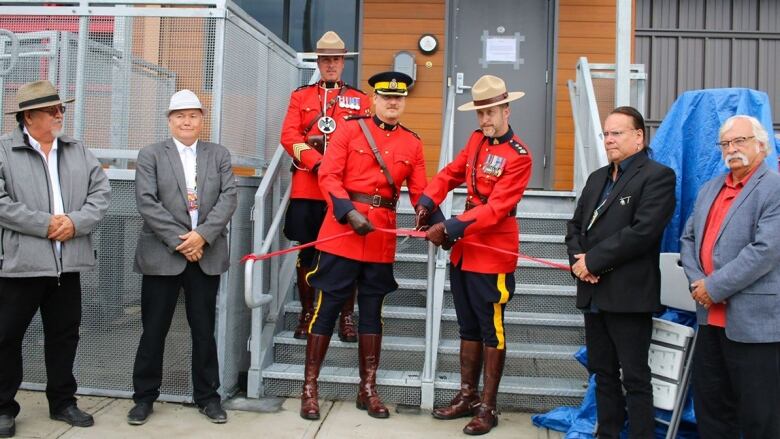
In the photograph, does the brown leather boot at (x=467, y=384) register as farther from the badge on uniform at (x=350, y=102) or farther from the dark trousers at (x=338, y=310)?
the badge on uniform at (x=350, y=102)

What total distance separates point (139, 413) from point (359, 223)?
1462 millimetres

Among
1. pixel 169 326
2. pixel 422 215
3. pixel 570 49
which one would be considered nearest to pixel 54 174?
pixel 169 326

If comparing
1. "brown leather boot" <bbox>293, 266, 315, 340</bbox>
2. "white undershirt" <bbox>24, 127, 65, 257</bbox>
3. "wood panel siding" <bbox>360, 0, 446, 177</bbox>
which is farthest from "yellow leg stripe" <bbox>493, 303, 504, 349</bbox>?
"wood panel siding" <bbox>360, 0, 446, 177</bbox>

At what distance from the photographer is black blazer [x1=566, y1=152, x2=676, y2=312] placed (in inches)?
120

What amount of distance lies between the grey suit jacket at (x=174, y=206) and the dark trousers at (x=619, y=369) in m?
1.86

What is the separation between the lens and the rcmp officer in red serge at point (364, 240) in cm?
376

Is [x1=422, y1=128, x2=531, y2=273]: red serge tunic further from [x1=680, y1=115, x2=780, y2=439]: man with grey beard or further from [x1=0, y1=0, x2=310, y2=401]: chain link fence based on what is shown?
[x1=0, y1=0, x2=310, y2=401]: chain link fence

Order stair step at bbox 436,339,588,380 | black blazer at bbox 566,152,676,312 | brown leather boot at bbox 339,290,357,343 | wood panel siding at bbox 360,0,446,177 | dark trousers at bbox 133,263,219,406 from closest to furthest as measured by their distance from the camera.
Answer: black blazer at bbox 566,152,676,312
dark trousers at bbox 133,263,219,406
stair step at bbox 436,339,588,380
brown leather boot at bbox 339,290,357,343
wood panel siding at bbox 360,0,446,177

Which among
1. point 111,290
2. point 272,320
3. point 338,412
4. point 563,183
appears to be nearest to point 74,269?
point 111,290

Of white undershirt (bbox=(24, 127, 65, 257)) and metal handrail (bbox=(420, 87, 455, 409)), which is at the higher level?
white undershirt (bbox=(24, 127, 65, 257))

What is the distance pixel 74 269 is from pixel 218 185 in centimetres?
80

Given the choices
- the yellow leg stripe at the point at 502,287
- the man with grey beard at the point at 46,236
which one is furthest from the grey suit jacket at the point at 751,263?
the man with grey beard at the point at 46,236

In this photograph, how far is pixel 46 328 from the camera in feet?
11.9

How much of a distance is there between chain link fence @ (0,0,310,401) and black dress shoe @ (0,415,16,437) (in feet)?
2.10
